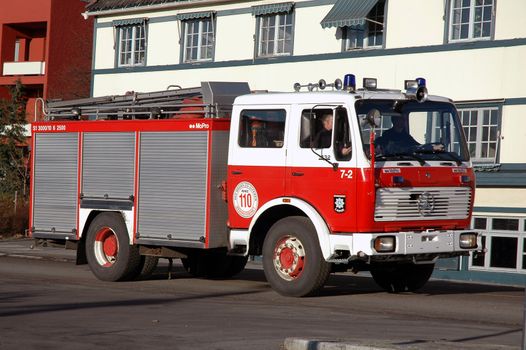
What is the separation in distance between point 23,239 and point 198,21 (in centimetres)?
801

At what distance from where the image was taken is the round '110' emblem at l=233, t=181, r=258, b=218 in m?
15.0

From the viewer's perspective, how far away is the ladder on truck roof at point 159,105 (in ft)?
52.5

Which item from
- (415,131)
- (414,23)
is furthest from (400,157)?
(414,23)

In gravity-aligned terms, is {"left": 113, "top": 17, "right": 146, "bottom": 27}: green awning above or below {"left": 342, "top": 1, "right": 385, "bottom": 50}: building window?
above

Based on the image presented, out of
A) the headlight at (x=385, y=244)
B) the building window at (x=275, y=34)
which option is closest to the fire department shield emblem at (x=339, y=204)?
the headlight at (x=385, y=244)

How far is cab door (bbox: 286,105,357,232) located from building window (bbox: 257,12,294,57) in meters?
14.9

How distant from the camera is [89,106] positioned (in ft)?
58.6

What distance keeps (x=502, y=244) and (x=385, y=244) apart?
Answer: 40.9 ft

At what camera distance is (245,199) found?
49.5 ft

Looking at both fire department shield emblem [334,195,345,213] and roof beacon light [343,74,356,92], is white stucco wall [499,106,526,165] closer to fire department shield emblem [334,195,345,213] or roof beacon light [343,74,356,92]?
roof beacon light [343,74,356,92]

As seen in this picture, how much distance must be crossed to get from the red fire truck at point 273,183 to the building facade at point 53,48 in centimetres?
2363

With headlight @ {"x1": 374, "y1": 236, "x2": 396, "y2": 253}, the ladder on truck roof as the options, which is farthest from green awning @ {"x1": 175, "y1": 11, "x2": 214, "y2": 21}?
headlight @ {"x1": 374, "y1": 236, "x2": 396, "y2": 253}

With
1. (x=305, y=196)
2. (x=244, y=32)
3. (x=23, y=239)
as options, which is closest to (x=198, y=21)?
(x=244, y=32)

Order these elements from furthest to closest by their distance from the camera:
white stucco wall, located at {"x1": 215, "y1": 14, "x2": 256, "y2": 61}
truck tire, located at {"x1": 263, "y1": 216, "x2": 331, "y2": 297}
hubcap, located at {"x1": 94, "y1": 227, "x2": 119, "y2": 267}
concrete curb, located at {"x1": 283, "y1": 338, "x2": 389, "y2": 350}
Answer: white stucco wall, located at {"x1": 215, "y1": 14, "x2": 256, "y2": 61} → hubcap, located at {"x1": 94, "y1": 227, "x2": 119, "y2": 267} → truck tire, located at {"x1": 263, "y1": 216, "x2": 331, "y2": 297} → concrete curb, located at {"x1": 283, "y1": 338, "x2": 389, "y2": 350}
